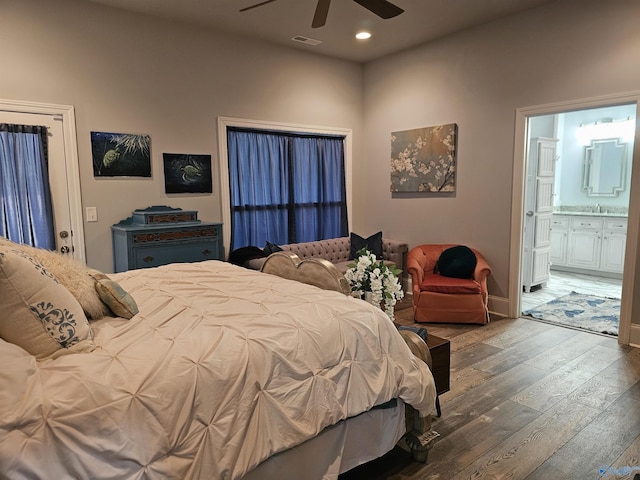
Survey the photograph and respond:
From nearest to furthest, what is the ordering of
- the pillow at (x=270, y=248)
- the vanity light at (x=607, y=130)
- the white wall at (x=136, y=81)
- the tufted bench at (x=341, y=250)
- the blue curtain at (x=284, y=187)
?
the white wall at (x=136, y=81) → the pillow at (x=270, y=248) → the blue curtain at (x=284, y=187) → the tufted bench at (x=341, y=250) → the vanity light at (x=607, y=130)

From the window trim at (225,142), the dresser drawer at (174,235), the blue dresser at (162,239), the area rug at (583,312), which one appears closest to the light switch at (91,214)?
the blue dresser at (162,239)

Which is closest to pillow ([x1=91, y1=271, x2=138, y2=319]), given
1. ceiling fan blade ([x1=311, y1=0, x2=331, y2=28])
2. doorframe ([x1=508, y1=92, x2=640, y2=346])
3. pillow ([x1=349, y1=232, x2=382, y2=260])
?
ceiling fan blade ([x1=311, y1=0, x2=331, y2=28])

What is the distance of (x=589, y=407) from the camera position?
111 inches

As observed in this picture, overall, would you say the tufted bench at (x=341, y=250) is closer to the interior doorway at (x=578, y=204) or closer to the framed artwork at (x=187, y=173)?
the framed artwork at (x=187, y=173)

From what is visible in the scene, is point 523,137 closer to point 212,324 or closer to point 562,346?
point 562,346

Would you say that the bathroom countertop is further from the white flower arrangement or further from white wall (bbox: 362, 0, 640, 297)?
the white flower arrangement

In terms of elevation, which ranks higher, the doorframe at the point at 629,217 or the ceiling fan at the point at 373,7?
the ceiling fan at the point at 373,7

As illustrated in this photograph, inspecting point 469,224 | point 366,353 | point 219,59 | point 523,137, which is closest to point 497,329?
point 469,224

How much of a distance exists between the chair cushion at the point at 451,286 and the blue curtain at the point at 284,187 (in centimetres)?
175

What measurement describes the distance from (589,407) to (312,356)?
2.17 metres

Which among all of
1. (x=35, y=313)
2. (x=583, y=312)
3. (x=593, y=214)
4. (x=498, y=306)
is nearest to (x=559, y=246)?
(x=593, y=214)

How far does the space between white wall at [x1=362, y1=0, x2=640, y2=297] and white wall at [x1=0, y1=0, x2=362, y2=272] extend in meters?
1.33

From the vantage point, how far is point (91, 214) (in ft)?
13.1

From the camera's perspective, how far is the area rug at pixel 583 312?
4402 millimetres
